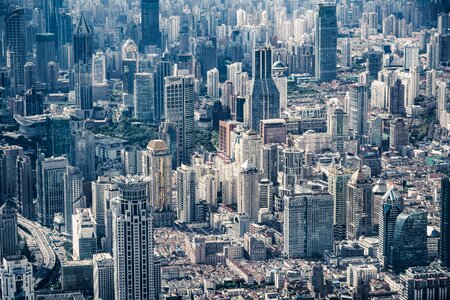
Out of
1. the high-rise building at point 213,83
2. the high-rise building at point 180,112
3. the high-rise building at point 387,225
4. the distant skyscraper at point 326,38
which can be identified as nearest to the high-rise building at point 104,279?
the high-rise building at point 387,225

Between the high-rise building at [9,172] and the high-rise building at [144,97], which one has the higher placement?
the high-rise building at [144,97]

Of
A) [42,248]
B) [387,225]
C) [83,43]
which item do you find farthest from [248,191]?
[83,43]

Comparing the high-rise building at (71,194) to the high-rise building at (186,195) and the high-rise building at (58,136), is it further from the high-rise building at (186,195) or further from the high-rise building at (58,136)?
the high-rise building at (186,195)

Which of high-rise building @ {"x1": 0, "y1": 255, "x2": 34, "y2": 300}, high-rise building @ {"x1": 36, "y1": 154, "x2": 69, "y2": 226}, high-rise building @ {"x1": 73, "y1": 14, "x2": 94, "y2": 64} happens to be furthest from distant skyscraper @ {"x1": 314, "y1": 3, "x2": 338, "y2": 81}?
high-rise building @ {"x1": 0, "y1": 255, "x2": 34, "y2": 300}

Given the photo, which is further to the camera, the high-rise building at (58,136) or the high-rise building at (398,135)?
the high-rise building at (398,135)

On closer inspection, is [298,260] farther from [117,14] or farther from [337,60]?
[117,14]
